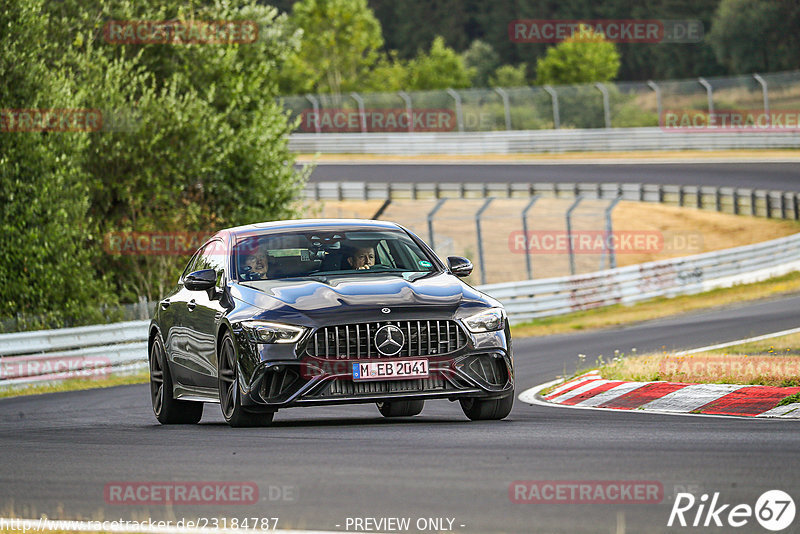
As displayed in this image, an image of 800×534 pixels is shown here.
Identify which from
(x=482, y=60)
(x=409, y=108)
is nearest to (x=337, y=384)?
(x=409, y=108)

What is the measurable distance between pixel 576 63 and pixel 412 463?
7609 centimetres

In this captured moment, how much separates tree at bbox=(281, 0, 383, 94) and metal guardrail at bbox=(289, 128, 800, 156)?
70.2 feet

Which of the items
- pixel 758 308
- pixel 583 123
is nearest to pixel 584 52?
pixel 583 123

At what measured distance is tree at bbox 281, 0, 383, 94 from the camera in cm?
8456

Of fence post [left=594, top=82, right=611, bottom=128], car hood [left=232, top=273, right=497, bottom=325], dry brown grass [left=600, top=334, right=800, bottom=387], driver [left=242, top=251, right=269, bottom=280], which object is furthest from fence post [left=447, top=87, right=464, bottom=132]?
car hood [left=232, top=273, right=497, bottom=325]

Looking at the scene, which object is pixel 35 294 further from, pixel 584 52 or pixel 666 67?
pixel 666 67

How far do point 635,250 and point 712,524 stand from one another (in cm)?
3374

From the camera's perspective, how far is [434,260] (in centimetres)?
1091

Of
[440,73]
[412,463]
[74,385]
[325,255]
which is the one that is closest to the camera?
[412,463]

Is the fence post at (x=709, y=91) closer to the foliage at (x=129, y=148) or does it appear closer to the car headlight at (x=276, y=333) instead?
the foliage at (x=129, y=148)

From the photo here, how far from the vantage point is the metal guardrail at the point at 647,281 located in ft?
93.8

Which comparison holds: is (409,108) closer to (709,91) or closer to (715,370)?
(709,91)

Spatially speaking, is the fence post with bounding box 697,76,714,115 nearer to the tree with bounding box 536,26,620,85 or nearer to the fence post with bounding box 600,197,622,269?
the fence post with bounding box 600,197,622,269

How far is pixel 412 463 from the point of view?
7.67 m
